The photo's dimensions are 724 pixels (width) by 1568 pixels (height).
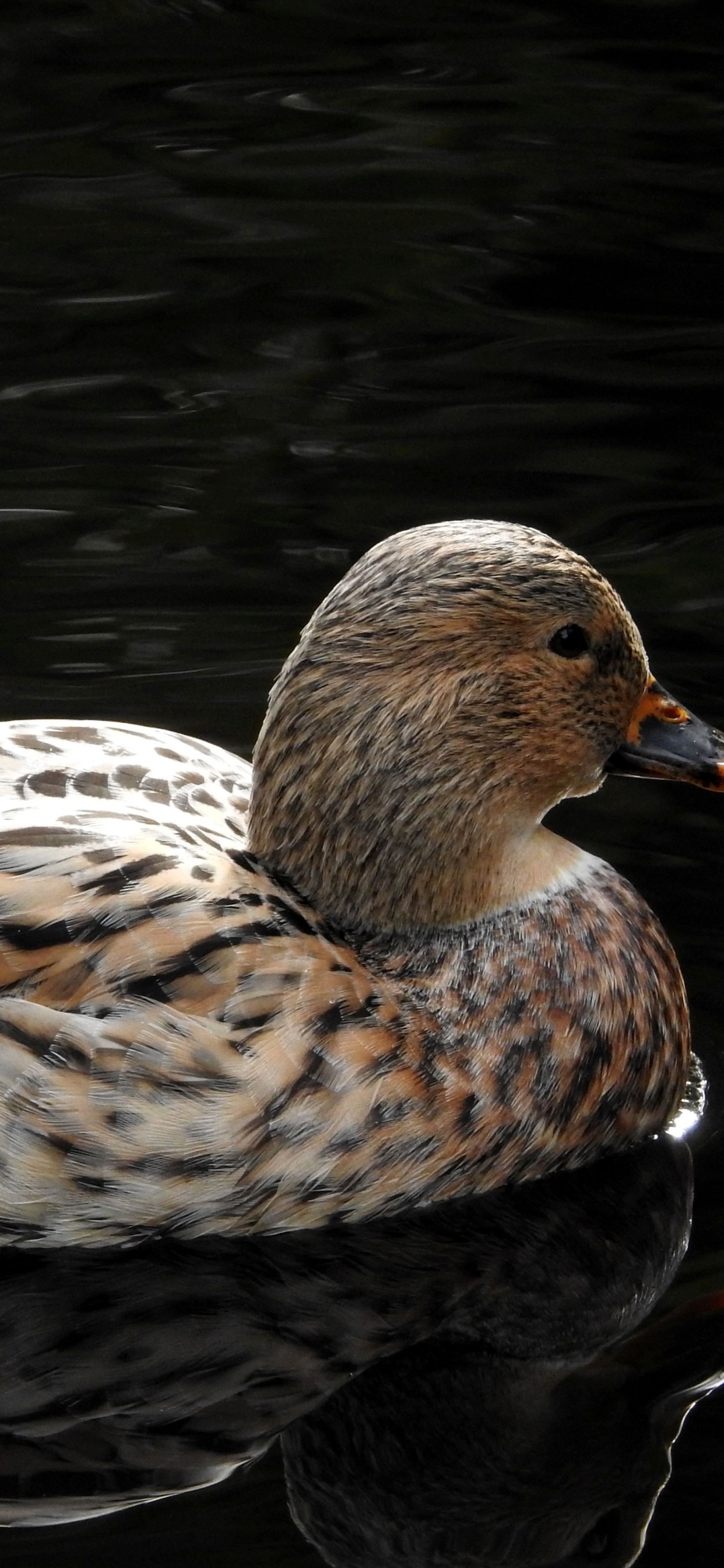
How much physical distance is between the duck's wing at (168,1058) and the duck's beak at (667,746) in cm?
81

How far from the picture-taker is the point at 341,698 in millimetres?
4871

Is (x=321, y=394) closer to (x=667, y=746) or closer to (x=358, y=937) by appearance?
(x=667, y=746)

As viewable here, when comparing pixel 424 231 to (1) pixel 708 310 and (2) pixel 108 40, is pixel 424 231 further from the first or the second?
(2) pixel 108 40

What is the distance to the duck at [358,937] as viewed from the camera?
470cm

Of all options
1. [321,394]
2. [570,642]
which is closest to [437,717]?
[570,642]

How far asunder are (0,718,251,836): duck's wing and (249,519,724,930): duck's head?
21 centimetres

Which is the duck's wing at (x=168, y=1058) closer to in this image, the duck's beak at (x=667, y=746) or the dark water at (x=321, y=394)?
the dark water at (x=321, y=394)

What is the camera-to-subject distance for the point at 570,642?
499 cm

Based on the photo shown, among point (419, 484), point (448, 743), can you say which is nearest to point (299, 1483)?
point (448, 743)

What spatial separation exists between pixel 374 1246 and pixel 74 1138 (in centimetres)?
66

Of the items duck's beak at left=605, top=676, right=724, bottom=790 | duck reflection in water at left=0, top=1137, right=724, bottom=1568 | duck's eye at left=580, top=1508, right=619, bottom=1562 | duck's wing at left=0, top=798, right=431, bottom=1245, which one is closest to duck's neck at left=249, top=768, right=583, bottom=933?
duck's wing at left=0, top=798, right=431, bottom=1245

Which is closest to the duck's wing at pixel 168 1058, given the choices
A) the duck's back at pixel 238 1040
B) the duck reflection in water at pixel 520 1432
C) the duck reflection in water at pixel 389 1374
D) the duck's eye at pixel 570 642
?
the duck's back at pixel 238 1040

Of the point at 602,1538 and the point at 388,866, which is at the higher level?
the point at 388,866

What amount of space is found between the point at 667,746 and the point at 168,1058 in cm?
132
